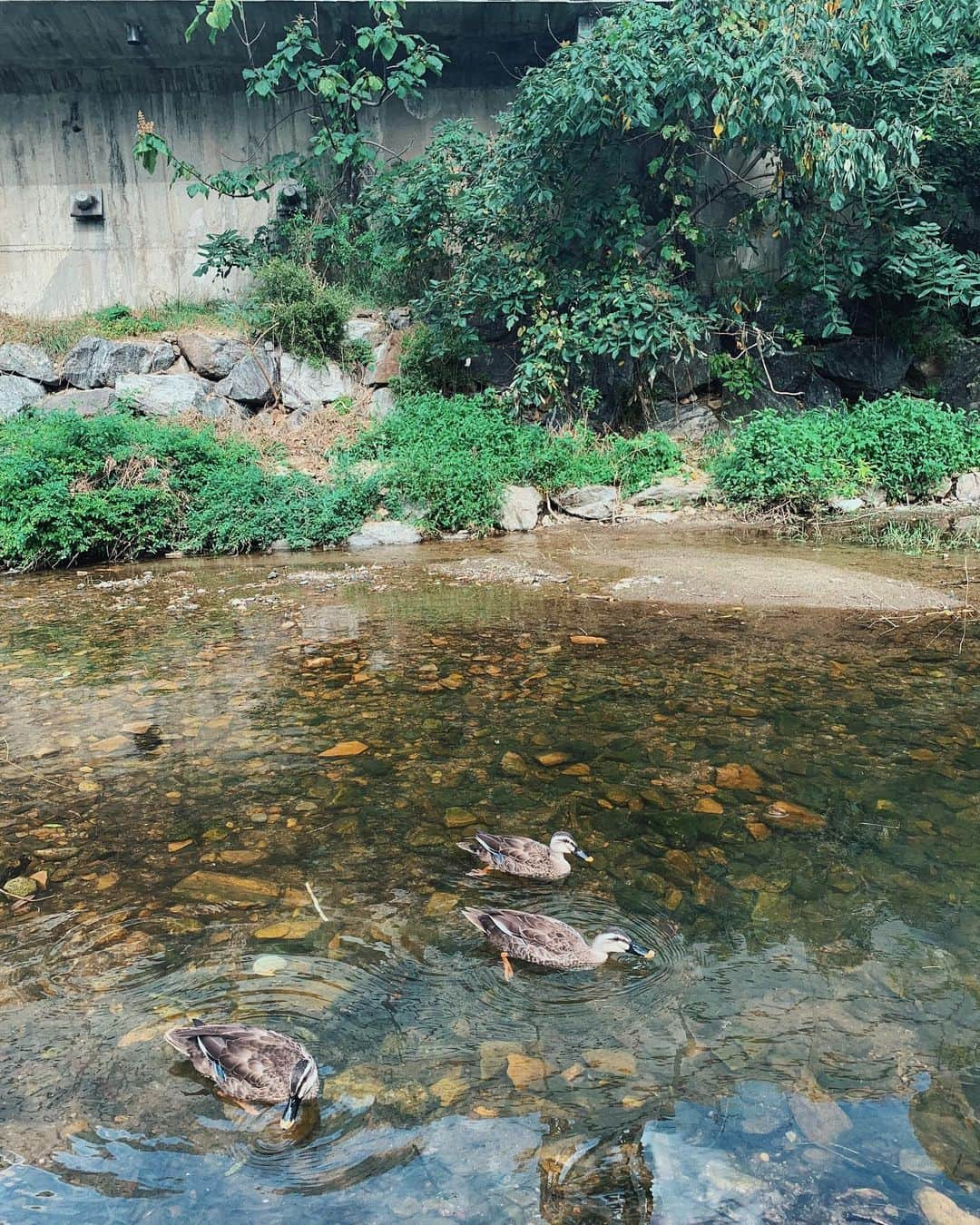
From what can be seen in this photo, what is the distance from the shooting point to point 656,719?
4656 mm

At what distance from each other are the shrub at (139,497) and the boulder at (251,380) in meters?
2.28

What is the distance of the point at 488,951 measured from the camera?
285cm

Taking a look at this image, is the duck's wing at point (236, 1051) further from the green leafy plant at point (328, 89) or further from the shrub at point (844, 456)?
the green leafy plant at point (328, 89)

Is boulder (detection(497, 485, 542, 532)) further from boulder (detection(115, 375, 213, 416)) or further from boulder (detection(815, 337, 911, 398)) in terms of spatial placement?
boulder (detection(815, 337, 911, 398))

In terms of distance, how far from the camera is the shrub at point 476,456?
1079 cm

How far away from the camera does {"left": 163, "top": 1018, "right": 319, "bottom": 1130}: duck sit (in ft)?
7.21

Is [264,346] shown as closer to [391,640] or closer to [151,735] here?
[391,640]

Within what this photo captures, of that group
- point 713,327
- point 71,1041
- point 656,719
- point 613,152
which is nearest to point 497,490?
point 713,327

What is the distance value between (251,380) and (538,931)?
12.1m

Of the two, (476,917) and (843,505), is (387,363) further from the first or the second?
(476,917)

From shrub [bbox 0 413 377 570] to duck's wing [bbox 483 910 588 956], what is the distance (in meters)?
8.07

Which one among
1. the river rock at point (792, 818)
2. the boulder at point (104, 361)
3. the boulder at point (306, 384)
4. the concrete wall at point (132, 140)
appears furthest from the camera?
the concrete wall at point (132, 140)

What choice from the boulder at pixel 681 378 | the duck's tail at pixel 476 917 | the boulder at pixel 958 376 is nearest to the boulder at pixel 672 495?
the boulder at pixel 681 378

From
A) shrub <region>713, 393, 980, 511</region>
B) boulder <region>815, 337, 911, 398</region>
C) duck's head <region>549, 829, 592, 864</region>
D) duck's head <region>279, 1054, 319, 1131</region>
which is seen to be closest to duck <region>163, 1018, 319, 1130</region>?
duck's head <region>279, 1054, 319, 1131</region>
